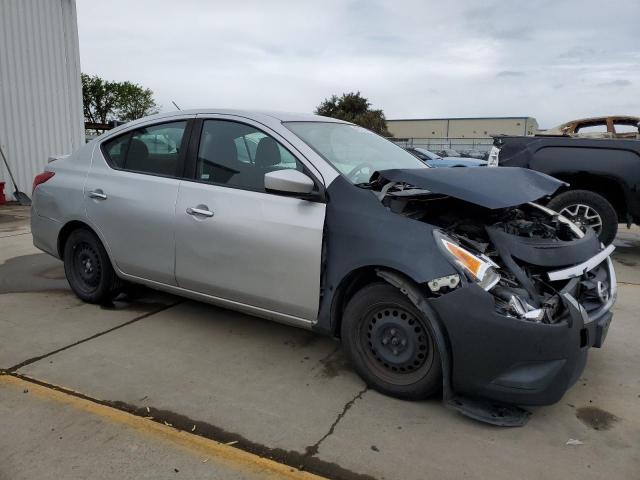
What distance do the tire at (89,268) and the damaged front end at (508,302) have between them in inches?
102

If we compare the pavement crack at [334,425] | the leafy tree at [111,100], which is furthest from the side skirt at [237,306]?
the leafy tree at [111,100]

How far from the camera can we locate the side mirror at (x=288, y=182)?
3059mm

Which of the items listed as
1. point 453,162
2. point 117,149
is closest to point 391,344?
point 117,149

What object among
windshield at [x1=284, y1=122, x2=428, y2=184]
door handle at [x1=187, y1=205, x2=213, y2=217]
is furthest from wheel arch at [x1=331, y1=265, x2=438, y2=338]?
door handle at [x1=187, y1=205, x2=213, y2=217]

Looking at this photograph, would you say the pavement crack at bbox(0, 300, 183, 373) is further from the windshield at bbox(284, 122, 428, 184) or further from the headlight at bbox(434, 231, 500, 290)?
the headlight at bbox(434, 231, 500, 290)

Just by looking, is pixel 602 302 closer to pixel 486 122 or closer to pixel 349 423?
pixel 349 423

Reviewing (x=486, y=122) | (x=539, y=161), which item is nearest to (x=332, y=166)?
(x=539, y=161)

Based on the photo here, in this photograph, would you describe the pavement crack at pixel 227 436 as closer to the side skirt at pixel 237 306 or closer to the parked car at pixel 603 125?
the side skirt at pixel 237 306

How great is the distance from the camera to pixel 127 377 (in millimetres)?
3307

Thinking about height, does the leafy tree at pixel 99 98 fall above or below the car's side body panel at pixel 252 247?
above

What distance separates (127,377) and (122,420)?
54 centimetres

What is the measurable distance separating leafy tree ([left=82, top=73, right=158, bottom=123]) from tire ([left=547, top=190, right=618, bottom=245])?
41.4 m

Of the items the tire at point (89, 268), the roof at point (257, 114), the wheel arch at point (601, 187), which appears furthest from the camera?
the wheel arch at point (601, 187)

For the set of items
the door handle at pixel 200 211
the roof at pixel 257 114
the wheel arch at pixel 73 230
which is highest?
the roof at pixel 257 114
